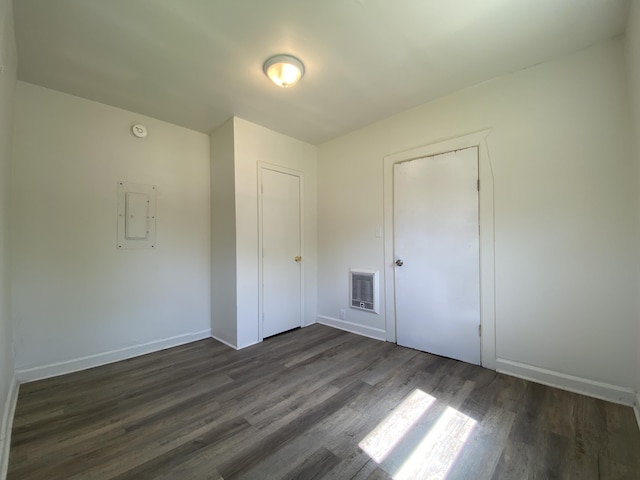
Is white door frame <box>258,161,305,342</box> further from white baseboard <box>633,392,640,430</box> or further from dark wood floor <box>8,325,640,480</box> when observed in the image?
white baseboard <box>633,392,640,430</box>

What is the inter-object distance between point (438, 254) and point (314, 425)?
1.90 m

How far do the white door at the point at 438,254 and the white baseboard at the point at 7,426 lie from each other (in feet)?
9.87

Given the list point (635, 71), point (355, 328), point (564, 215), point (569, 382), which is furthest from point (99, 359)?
point (635, 71)

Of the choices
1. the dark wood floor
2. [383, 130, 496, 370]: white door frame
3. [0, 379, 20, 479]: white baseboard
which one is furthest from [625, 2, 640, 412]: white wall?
[0, 379, 20, 479]: white baseboard

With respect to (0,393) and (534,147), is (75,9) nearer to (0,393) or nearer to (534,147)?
(0,393)

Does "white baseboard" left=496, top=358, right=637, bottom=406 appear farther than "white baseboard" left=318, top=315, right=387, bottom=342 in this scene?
No

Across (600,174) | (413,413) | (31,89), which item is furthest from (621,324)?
(31,89)

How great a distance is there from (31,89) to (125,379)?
264cm

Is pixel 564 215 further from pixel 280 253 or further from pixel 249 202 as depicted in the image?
pixel 249 202

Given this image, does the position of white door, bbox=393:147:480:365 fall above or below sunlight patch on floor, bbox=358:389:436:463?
above

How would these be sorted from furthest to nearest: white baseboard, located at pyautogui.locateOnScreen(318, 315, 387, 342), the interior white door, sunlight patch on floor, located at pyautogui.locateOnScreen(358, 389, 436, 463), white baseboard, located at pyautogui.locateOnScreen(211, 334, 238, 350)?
the interior white door
white baseboard, located at pyautogui.locateOnScreen(318, 315, 387, 342)
white baseboard, located at pyautogui.locateOnScreen(211, 334, 238, 350)
sunlight patch on floor, located at pyautogui.locateOnScreen(358, 389, 436, 463)

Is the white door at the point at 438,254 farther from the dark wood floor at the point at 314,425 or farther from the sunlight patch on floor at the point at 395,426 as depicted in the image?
the sunlight patch on floor at the point at 395,426

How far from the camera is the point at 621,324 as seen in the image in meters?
1.91

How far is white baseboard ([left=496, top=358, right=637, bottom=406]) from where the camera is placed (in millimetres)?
1889
